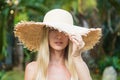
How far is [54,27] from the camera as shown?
143 inches

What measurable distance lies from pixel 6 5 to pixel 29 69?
7355mm

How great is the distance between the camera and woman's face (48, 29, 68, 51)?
371cm

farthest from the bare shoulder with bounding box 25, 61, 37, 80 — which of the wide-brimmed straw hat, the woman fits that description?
the wide-brimmed straw hat

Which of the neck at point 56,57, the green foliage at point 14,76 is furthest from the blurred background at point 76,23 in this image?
the neck at point 56,57

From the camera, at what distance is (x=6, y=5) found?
1096 centimetres

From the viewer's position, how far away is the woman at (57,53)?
3699 mm

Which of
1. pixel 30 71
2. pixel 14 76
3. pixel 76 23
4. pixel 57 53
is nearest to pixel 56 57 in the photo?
pixel 57 53

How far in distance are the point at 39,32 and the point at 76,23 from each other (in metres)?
8.28

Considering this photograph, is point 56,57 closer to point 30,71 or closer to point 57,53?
point 57,53

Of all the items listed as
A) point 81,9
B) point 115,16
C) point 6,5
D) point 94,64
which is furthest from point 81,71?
point 115,16

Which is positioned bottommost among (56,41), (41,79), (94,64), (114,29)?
(94,64)

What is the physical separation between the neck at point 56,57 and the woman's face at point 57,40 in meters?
0.08

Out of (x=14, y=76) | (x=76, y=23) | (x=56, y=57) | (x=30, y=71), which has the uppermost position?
(x=56, y=57)

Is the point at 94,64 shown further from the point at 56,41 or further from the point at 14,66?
the point at 56,41
